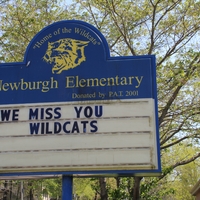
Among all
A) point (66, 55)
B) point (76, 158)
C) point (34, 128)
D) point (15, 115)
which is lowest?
point (76, 158)

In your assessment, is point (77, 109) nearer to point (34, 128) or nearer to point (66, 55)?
point (34, 128)

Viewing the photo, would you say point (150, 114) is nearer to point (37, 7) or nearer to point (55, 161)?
point (55, 161)

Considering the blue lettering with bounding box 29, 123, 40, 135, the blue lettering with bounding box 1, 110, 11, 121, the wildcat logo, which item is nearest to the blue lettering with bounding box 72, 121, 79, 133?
the blue lettering with bounding box 29, 123, 40, 135

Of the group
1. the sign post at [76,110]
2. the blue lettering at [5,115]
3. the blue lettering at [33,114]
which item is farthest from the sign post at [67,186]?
the blue lettering at [5,115]

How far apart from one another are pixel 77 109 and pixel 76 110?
Answer: 0.08 feet

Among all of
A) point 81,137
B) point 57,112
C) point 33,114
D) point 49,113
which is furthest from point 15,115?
point 81,137

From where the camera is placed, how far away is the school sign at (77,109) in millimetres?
5918

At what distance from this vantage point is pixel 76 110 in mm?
6230

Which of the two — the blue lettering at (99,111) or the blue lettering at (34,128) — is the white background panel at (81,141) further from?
the blue lettering at (99,111)

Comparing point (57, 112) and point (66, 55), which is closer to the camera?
point (57, 112)

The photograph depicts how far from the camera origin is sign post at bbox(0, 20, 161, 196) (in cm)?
591

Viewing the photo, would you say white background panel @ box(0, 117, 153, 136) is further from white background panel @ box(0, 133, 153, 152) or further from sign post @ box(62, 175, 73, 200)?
sign post @ box(62, 175, 73, 200)

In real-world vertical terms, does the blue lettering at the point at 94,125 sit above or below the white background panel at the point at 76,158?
above

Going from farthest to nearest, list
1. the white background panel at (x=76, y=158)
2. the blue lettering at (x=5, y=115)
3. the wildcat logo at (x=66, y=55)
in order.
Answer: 1. the wildcat logo at (x=66, y=55)
2. the blue lettering at (x=5, y=115)
3. the white background panel at (x=76, y=158)
